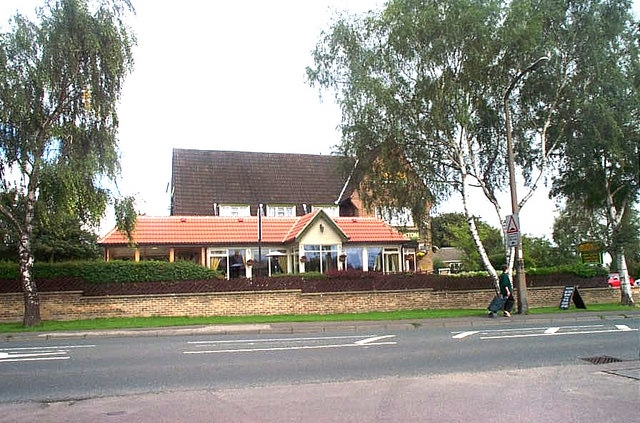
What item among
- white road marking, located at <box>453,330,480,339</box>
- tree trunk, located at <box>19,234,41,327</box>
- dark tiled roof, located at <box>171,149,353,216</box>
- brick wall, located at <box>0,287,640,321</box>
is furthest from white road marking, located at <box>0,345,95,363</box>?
dark tiled roof, located at <box>171,149,353,216</box>

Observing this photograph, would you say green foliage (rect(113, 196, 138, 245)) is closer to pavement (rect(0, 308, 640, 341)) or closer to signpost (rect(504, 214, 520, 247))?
pavement (rect(0, 308, 640, 341))

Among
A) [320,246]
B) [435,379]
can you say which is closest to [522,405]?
[435,379]

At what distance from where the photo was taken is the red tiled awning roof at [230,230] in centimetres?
3133

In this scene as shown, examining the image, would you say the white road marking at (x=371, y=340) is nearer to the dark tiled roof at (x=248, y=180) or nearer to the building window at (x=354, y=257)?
the building window at (x=354, y=257)

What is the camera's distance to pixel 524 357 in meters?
11.3

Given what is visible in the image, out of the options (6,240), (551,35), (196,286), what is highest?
(551,35)

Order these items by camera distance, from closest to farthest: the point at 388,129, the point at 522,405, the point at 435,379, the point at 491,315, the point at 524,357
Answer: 1. the point at 522,405
2. the point at 435,379
3. the point at 524,357
4. the point at 491,315
5. the point at 388,129

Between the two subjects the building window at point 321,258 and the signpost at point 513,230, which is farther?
the building window at point 321,258

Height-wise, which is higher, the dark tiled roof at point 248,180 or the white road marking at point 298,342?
the dark tiled roof at point 248,180

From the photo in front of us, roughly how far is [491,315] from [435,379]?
12.6 m

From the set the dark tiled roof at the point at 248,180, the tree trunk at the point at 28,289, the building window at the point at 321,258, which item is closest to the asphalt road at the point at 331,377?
the tree trunk at the point at 28,289

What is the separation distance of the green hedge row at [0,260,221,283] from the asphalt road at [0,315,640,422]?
6.55 m

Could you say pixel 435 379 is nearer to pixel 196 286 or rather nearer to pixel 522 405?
pixel 522 405

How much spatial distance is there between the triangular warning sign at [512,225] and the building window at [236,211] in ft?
74.0
